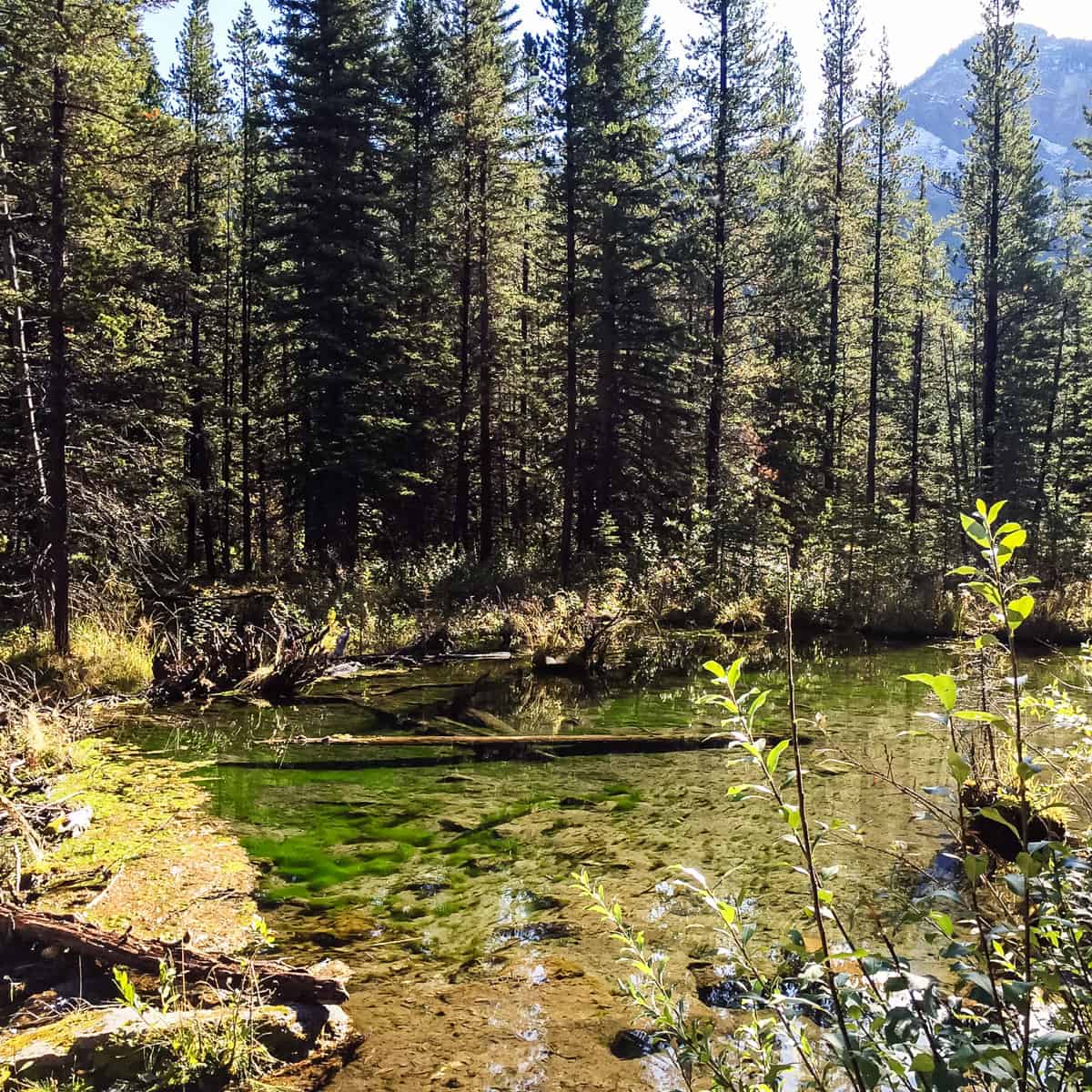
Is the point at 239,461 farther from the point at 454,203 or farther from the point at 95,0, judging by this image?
the point at 95,0

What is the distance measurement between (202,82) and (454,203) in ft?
29.7

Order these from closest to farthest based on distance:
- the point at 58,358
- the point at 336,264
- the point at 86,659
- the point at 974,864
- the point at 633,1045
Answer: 1. the point at 974,864
2. the point at 633,1045
3. the point at 58,358
4. the point at 86,659
5. the point at 336,264

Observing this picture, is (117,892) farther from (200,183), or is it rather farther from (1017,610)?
(200,183)

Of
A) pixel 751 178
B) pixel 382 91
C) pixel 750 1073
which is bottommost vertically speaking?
pixel 750 1073

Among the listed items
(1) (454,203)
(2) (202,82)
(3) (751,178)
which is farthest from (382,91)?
(3) (751,178)

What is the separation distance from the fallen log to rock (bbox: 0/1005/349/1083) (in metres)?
5.23

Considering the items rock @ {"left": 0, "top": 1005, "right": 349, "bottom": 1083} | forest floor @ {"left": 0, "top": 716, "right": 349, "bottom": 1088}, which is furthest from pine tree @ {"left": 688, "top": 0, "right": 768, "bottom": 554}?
rock @ {"left": 0, "top": 1005, "right": 349, "bottom": 1083}

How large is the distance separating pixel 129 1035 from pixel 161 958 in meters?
0.57

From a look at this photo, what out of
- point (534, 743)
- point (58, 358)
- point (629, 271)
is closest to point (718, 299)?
point (629, 271)

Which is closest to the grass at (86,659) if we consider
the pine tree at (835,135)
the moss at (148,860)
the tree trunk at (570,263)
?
the moss at (148,860)

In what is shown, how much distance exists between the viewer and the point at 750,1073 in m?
2.84

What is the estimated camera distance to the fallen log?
9180 millimetres

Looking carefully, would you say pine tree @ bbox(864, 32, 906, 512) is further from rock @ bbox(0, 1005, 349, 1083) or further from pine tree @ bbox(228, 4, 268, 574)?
rock @ bbox(0, 1005, 349, 1083)

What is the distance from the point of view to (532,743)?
9.41 meters
